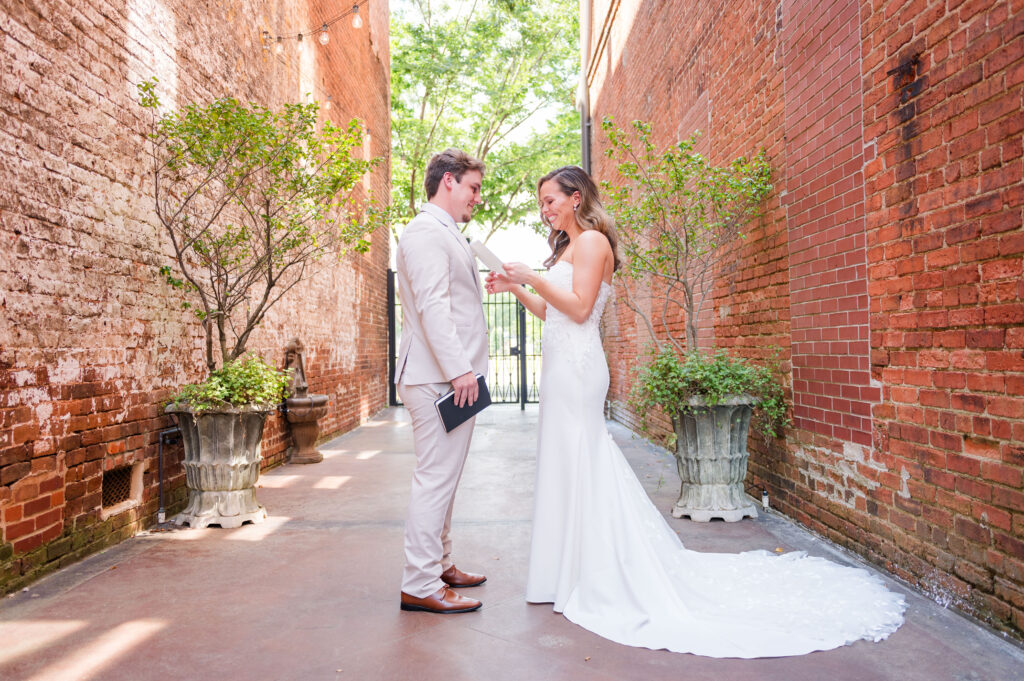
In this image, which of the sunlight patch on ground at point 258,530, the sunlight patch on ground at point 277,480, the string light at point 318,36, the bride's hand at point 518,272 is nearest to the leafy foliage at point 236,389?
the sunlight patch on ground at point 258,530

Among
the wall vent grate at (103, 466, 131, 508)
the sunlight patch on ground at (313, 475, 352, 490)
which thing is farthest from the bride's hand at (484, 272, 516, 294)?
the sunlight patch on ground at (313, 475, 352, 490)

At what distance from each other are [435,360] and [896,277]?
6.93ft

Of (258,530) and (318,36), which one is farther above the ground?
(318,36)

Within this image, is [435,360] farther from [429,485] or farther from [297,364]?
[297,364]

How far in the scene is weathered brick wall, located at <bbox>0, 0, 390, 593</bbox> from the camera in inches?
124

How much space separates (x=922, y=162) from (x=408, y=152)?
15.1 metres

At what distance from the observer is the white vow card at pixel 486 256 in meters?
2.82

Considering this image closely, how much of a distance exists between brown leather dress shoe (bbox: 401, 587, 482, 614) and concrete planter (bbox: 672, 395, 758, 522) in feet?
6.54

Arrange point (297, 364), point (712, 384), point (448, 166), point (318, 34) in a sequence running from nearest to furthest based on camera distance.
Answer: point (448, 166) → point (712, 384) → point (297, 364) → point (318, 34)

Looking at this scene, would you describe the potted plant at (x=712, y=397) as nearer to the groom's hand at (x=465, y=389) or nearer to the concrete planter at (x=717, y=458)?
the concrete planter at (x=717, y=458)

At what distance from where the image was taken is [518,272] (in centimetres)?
288

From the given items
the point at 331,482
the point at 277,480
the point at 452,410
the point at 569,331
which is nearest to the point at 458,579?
the point at 452,410

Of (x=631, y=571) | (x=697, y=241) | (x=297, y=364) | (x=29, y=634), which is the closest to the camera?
(x=29, y=634)

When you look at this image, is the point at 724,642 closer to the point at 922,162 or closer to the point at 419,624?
the point at 419,624
